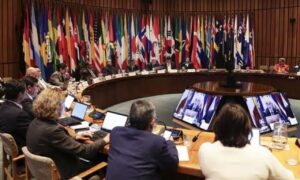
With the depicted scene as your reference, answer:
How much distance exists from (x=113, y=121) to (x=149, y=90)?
7036 millimetres

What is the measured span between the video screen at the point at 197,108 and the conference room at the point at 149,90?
2cm

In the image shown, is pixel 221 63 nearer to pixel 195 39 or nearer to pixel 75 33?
pixel 195 39

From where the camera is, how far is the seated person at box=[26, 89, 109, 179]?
292 centimetres

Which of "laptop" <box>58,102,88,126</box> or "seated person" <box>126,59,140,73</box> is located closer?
"laptop" <box>58,102,88,126</box>

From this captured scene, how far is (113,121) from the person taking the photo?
384 cm

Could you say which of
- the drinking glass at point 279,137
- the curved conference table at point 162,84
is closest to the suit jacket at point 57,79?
the curved conference table at point 162,84

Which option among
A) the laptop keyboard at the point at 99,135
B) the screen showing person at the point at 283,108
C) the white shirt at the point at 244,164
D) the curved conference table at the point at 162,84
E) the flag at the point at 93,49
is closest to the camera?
the white shirt at the point at 244,164

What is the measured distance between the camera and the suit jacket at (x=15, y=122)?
11.7ft

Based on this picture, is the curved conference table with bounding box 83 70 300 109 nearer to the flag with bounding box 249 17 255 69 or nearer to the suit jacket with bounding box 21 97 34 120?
the flag with bounding box 249 17 255 69

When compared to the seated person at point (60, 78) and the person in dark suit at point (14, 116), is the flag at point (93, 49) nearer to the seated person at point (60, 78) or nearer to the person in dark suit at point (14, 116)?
the seated person at point (60, 78)

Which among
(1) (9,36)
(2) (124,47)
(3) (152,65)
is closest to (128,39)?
(2) (124,47)

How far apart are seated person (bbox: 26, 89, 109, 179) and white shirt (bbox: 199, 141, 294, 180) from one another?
1.22 meters

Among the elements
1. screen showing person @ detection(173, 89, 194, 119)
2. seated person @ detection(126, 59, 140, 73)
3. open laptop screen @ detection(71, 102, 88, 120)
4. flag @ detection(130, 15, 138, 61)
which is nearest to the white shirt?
open laptop screen @ detection(71, 102, 88, 120)

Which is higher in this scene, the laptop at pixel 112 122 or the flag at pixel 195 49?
the flag at pixel 195 49
